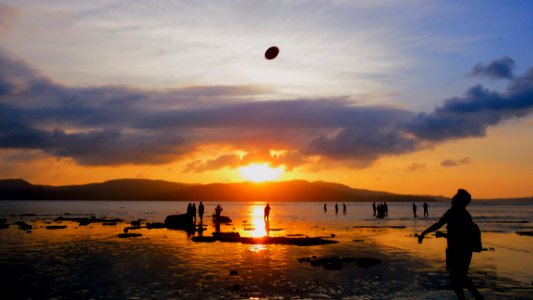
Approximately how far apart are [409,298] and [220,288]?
23.2 ft

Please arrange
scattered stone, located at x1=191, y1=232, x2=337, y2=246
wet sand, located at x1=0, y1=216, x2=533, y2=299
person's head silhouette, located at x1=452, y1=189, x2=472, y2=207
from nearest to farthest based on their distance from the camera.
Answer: person's head silhouette, located at x1=452, y1=189, x2=472, y2=207, wet sand, located at x1=0, y1=216, x2=533, y2=299, scattered stone, located at x1=191, y1=232, x2=337, y2=246

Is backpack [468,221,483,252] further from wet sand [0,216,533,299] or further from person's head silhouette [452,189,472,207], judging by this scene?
wet sand [0,216,533,299]

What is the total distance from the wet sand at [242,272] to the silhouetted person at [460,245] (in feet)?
12.1

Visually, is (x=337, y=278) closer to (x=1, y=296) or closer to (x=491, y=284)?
(x=491, y=284)

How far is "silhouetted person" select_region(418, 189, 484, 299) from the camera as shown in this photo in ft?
40.4

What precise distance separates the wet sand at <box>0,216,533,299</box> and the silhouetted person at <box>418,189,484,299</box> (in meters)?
3.69

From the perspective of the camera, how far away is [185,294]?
16.3 m

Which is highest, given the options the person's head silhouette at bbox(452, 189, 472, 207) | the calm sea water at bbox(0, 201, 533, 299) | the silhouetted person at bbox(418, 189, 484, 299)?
the person's head silhouette at bbox(452, 189, 472, 207)

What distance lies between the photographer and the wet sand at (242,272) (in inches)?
659

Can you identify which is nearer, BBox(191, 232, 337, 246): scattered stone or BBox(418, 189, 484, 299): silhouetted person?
BBox(418, 189, 484, 299): silhouetted person

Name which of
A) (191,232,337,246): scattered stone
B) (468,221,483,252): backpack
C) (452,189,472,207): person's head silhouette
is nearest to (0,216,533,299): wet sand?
(191,232,337,246): scattered stone

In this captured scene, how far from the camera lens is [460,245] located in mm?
12375

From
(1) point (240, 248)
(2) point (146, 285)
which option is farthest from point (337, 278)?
(1) point (240, 248)

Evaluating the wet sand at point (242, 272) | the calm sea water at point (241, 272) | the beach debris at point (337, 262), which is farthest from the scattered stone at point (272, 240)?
the beach debris at point (337, 262)
